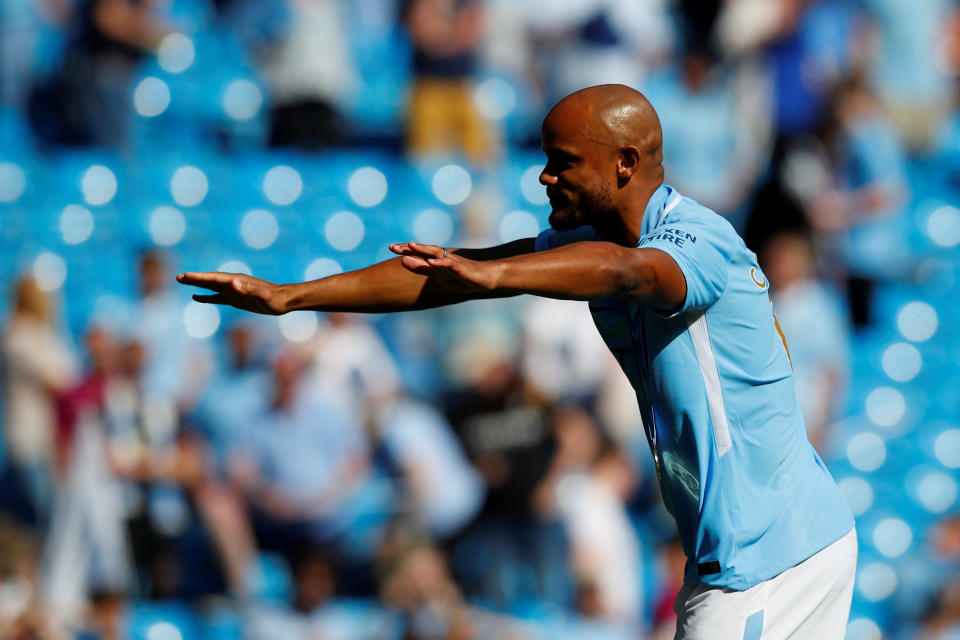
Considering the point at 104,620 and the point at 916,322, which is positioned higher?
the point at 916,322

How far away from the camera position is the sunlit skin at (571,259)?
2.67 m

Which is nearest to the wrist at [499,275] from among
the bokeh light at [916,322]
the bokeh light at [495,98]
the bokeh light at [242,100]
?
the bokeh light at [495,98]

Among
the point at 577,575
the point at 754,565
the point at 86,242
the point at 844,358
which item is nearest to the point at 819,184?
the point at 844,358

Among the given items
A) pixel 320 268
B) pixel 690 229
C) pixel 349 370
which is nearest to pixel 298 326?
pixel 349 370

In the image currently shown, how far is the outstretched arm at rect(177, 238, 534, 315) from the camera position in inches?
116

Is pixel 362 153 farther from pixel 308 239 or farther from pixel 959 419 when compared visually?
pixel 959 419

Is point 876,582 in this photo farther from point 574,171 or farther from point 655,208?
point 574,171

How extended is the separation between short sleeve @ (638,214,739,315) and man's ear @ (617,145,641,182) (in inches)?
5.8

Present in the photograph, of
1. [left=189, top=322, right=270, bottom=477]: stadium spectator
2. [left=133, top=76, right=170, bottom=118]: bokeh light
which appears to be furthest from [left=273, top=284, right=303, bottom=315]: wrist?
[left=133, top=76, right=170, bottom=118]: bokeh light

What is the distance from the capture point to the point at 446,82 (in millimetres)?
9352

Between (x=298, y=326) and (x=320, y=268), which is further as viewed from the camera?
(x=320, y=268)

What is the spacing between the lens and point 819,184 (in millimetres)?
9320

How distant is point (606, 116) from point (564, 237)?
0.51 metres

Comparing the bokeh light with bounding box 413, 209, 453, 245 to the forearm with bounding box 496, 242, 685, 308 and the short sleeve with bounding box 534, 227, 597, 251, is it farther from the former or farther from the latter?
the forearm with bounding box 496, 242, 685, 308
